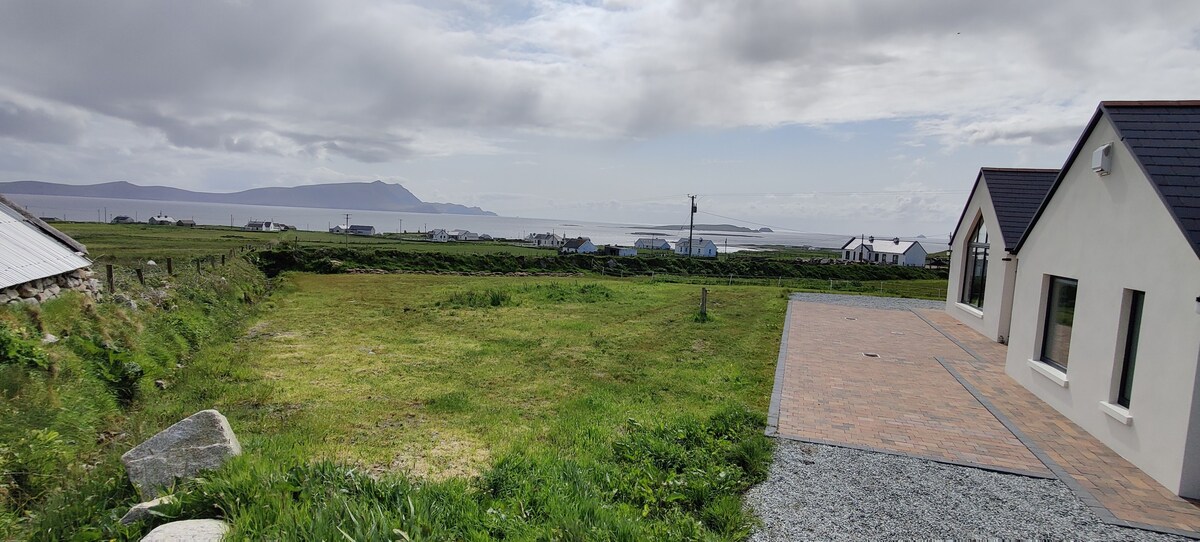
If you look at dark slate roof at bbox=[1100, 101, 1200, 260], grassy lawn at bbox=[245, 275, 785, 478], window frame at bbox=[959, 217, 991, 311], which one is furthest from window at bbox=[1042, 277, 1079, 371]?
window frame at bbox=[959, 217, 991, 311]

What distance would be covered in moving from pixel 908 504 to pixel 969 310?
41.4 feet

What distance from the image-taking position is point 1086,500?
511cm

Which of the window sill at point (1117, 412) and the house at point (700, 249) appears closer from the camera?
the window sill at point (1117, 412)

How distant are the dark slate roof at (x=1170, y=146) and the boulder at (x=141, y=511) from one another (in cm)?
916

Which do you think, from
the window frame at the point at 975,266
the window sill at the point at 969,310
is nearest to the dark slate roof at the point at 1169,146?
the window frame at the point at 975,266

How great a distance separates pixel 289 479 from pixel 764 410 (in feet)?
19.2

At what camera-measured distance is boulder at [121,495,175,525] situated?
13.1ft

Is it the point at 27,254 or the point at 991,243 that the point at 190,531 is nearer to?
the point at 27,254

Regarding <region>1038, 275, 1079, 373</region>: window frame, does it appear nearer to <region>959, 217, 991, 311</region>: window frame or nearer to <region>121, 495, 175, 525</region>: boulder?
<region>959, 217, 991, 311</region>: window frame

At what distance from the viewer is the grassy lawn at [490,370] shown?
6.66 meters

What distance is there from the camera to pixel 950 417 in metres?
7.52

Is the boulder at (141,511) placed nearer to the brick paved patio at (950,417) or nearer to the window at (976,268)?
the brick paved patio at (950,417)

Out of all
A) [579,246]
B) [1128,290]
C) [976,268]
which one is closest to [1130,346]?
[1128,290]

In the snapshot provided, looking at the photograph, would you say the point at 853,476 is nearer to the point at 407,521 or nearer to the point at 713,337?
the point at 407,521
